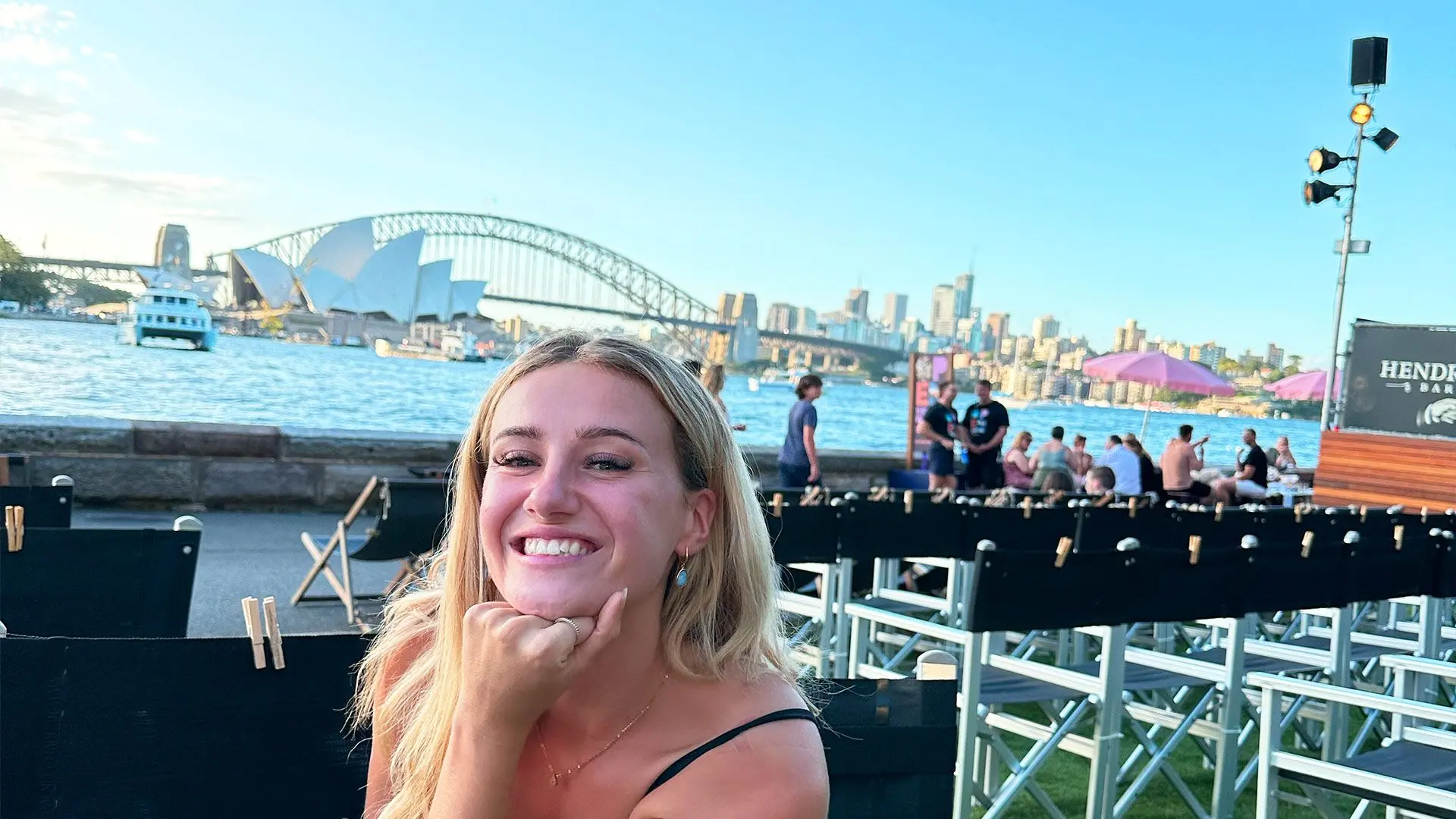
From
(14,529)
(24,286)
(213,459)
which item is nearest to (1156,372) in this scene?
(213,459)

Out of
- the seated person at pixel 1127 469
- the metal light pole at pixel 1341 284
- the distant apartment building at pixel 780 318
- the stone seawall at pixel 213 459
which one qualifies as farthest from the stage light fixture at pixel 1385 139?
the distant apartment building at pixel 780 318

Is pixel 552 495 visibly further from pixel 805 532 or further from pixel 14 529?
pixel 805 532

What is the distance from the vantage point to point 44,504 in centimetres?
302

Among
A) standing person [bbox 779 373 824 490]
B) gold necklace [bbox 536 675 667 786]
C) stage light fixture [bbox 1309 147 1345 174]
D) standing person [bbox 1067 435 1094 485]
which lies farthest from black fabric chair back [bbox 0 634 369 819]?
stage light fixture [bbox 1309 147 1345 174]

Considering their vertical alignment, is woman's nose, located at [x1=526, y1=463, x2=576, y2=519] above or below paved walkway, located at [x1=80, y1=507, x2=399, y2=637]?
above

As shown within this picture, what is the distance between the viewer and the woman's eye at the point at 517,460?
122 centimetres

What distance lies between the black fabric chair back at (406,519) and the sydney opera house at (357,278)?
6078 cm

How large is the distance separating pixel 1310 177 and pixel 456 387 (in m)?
59.8

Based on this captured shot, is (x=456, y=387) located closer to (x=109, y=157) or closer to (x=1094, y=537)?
(x=109, y=157)

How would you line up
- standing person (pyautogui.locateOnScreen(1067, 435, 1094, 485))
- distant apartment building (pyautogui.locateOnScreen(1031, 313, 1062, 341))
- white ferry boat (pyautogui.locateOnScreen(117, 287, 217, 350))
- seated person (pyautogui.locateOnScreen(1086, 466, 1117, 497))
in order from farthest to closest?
distant apartment building (pyautogui.locateOnScreen(1031, 313, 1062, 341))
white ferry boat (pyautogui.locateOnScreen(117, 287, 217, 350))
standing person (pyautogui.locateOnScreen(1067, 435, 1094, 485))
seated person (pyautogui.locateOnScreen(1086, 466, 1117, 497))

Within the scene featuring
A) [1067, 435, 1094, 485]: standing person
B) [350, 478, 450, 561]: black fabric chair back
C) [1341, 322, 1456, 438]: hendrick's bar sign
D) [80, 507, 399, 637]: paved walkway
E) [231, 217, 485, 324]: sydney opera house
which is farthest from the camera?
[231, 217, 485, 324]: sydney opera house

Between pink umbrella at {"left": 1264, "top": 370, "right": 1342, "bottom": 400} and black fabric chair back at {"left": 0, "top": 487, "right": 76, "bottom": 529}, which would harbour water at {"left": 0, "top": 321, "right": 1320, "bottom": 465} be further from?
black fabric chair back at {"left": 0, "top": 487, "right": 76, "bottom": 529}

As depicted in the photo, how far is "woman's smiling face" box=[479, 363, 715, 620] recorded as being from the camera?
1154 millimetres

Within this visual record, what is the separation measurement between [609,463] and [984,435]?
8.76m
